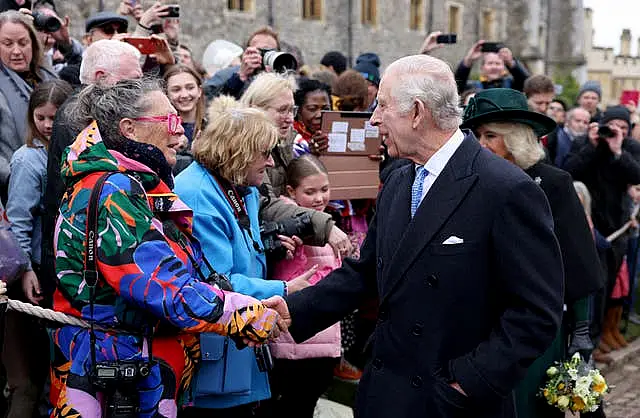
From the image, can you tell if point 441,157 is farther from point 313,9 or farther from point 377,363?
point 313,9

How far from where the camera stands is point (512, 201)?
8.39 feet

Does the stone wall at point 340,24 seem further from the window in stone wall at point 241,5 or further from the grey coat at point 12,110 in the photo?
the grey coat at point 12,110

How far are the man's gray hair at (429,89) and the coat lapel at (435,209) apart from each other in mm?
146

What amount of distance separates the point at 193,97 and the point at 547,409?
2995mm

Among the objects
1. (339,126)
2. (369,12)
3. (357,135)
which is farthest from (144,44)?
(369,12)

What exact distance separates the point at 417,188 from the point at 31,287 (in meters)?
2.20

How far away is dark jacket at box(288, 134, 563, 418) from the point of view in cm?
253

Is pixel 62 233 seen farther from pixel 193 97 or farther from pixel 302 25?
pixel 302 25

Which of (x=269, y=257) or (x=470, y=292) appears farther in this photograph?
(x=269, y=257)

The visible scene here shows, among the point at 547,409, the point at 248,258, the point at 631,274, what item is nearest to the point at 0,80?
the point at 248,258

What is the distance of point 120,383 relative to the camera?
8.88 feet

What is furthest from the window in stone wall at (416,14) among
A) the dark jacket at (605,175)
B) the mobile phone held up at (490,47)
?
the dark jacket at (605,175)

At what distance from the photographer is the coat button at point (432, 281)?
2588 millimetres

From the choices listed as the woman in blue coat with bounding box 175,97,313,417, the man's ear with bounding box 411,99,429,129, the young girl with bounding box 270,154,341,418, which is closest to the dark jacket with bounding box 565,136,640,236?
the young girl with bounding box 270,154,341,418
